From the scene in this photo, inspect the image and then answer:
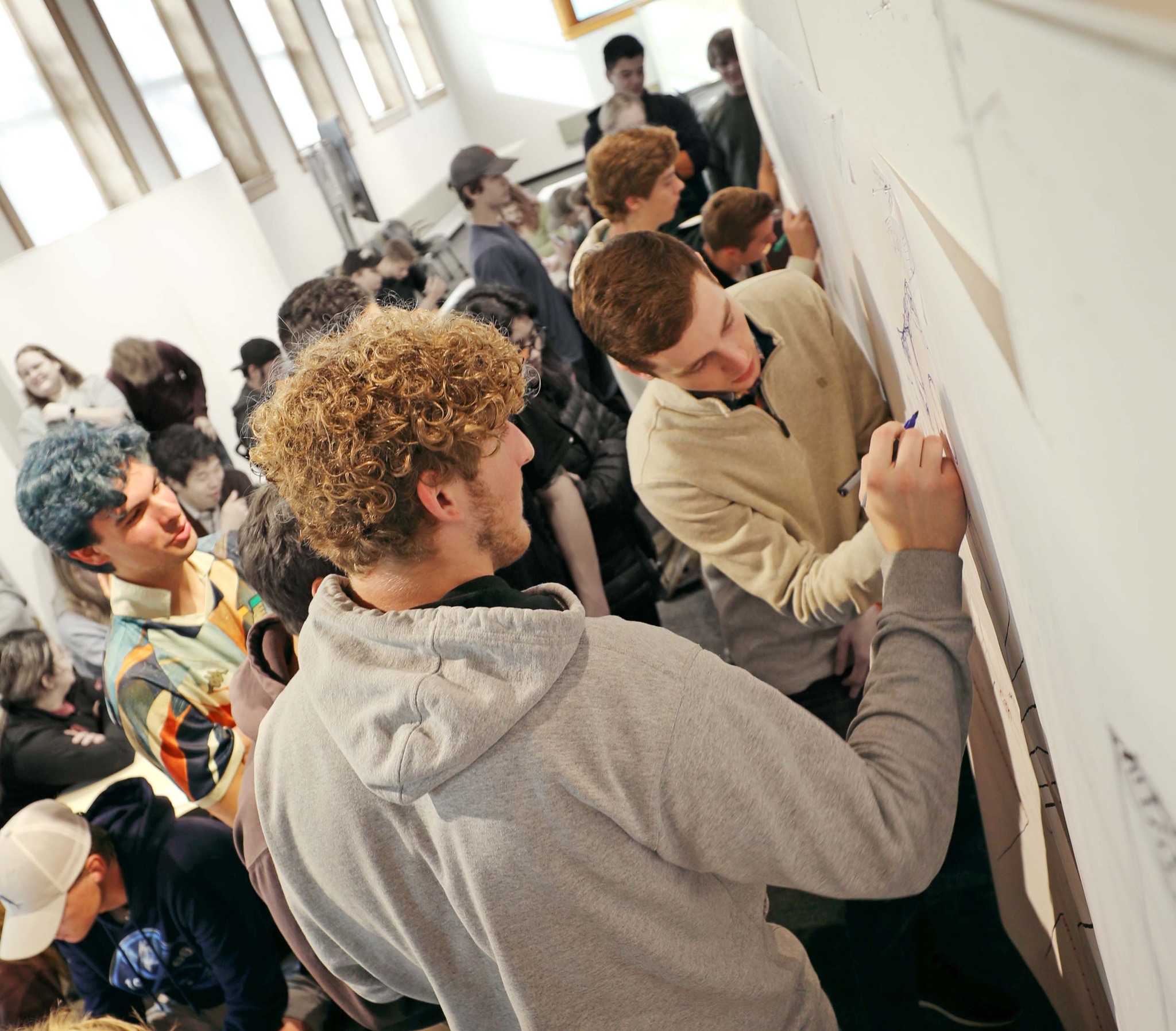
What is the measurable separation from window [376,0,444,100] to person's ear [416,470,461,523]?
12214 mm

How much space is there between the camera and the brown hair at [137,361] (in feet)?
10.4

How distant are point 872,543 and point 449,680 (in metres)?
0.65

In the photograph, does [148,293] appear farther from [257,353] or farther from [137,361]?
[257,353]

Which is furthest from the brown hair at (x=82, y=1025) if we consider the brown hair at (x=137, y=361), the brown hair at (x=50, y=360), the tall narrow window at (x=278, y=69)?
the tall narrow window at (x=278, y=69)

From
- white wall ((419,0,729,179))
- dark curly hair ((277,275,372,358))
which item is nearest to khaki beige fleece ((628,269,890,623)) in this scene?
dark curly hair ((277,275,372,358))

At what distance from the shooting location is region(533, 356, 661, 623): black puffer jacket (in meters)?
2.47

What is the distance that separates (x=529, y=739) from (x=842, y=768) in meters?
0.31

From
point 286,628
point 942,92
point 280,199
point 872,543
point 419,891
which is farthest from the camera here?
point 280,199

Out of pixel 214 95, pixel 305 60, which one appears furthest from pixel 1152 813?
pixel 305 60

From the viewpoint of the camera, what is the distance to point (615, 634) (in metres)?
0.92

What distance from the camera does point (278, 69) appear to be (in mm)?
8352

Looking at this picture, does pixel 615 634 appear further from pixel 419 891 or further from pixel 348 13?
pixel 348 13

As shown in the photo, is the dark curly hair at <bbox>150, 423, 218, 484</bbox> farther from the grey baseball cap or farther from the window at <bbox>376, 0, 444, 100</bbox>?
the window at <bbox>376, 0, 444, 100</bbox>

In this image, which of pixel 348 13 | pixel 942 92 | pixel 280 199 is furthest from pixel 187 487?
pixel 348 13
